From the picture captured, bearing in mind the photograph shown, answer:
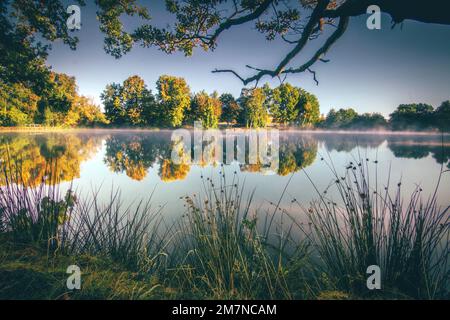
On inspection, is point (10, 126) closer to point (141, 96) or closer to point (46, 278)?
point (141, 96)

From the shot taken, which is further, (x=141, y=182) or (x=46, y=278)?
(x=141, y=182)

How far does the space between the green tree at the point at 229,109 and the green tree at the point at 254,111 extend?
4.83 feet

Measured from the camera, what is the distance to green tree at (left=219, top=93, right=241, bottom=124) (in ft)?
160

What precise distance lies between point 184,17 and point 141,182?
5627 mm

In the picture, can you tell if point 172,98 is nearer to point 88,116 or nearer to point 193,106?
point 193,106

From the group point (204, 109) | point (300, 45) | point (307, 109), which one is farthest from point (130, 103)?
point (300, 45)

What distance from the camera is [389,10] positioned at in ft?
6.17

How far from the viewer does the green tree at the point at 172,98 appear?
107 feet

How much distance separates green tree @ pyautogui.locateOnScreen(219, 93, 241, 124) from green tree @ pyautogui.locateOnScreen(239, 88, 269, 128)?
1473 mm

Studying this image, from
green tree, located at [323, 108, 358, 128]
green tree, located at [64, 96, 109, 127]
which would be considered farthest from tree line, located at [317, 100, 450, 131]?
green tree, located at [64, 96, 109, 127]

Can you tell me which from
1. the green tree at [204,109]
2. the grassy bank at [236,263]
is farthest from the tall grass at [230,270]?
the green tree at [204,109]

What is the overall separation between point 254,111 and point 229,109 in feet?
18.0

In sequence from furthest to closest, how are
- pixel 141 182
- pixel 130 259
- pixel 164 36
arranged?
pixel 141 182 → pixel 164 36 → pixel 130 259

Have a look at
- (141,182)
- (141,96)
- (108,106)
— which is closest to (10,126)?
(108,106)
